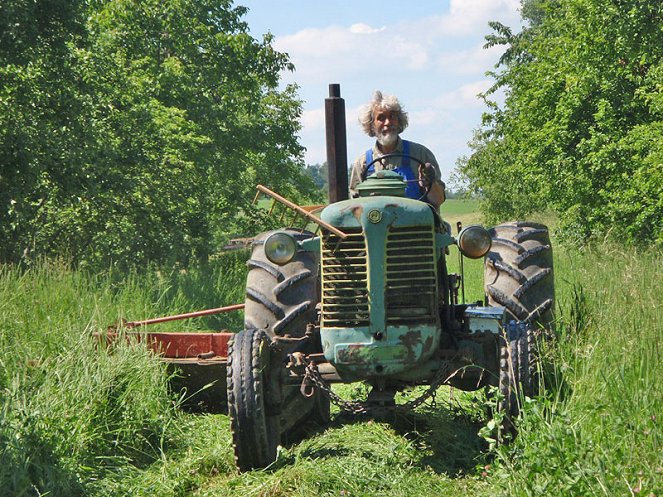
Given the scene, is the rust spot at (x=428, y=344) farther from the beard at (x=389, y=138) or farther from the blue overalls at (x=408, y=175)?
the beard at (x=389, y=138)

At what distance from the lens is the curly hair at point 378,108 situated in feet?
24.3

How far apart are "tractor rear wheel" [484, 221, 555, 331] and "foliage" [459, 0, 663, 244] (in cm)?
652

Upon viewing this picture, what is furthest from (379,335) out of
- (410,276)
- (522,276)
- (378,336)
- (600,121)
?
(600,121)

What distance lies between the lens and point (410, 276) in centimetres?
589

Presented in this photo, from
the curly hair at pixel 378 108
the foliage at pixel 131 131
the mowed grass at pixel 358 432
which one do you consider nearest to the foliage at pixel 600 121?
the foliage at pixel 131 131

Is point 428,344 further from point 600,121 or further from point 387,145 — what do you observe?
point 600,121

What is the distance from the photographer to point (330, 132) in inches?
261

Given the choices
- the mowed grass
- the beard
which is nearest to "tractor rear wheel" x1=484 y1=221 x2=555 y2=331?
the mowed grass

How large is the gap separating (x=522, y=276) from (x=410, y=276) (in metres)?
1.58

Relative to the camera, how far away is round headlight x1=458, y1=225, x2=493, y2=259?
6.02 m

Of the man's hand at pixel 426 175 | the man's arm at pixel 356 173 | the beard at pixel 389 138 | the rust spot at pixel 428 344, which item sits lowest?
the rust spot at pixel 428 344

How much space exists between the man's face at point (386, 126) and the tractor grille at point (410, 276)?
62.9 inches

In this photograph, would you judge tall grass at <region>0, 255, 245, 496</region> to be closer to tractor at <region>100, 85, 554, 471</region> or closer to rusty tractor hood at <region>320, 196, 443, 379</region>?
tractor at <region>100, 85, 554, 471</region>

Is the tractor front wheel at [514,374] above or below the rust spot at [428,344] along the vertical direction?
below
